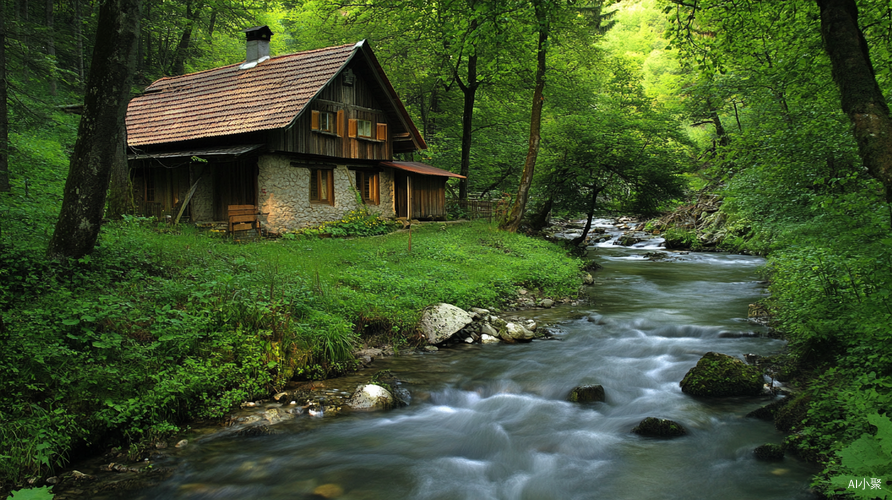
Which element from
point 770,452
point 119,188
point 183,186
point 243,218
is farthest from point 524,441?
point 183,186

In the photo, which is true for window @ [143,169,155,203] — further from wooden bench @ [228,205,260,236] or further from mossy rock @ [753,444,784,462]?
mossy rock @ [753,444,784,462]

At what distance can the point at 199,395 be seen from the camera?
20.1 feet

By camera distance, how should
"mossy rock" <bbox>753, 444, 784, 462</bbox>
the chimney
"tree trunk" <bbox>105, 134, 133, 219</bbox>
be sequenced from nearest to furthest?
"mossy rock" <bbox>753, 444, 784, 462</bbox> < "tree trunk" <bbox>105, 134, 133, 219</bbox> < the chimney

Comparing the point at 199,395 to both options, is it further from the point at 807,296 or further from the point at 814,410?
the point at 807,296

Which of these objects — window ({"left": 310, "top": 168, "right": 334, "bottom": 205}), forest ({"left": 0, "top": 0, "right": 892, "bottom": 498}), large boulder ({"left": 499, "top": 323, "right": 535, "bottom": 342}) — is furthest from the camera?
window ({"left": 310, "top": 168, "right": 334, "bottom": 205})

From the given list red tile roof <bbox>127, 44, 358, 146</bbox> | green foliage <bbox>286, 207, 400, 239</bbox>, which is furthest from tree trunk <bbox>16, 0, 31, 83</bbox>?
green foliage <bbox>286, 207, 400, 239</bbox>

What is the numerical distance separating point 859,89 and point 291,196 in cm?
1727

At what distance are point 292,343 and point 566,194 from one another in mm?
18646

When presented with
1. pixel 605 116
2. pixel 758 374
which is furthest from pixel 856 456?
pixel 605 116

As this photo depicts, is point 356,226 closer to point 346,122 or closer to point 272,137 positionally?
point 346,122

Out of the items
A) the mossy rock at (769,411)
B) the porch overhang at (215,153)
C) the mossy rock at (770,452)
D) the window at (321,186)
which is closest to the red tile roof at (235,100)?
the porch overhang at (215,153)

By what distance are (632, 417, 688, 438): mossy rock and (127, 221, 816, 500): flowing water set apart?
0.15 meters

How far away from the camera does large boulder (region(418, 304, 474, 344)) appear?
30.9ft

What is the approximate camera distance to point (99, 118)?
750 cm
